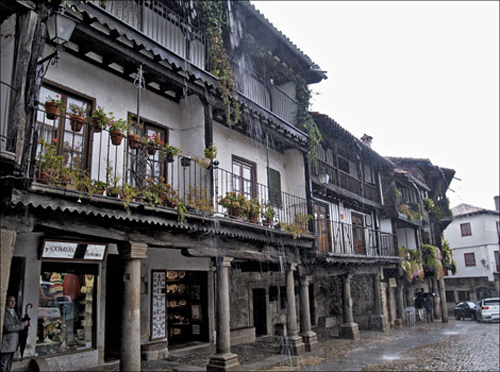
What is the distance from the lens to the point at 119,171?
9344 millimetres

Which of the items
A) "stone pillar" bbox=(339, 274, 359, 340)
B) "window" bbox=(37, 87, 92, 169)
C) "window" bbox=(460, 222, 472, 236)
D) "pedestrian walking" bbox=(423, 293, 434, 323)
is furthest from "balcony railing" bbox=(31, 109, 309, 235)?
"window" bbox=(460, 222, 472, 236)

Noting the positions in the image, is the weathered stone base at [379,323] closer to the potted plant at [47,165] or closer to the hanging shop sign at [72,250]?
the hanging shop sign at [72,250]

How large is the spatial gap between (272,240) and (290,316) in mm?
2501

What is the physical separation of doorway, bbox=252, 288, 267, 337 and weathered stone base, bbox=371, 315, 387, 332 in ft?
20.5

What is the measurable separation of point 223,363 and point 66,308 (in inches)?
144

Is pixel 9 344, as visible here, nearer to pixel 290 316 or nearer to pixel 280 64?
pixel 290 316

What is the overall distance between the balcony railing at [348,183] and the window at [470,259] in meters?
24.8

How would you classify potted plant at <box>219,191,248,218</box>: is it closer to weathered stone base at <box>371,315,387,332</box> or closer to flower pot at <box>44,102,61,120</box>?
flower pot at <box>44,102,61,120</box>

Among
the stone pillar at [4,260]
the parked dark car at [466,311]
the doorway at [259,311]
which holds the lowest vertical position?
the parked dark car at [466,311]

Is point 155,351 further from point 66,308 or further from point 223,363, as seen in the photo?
point 66,308

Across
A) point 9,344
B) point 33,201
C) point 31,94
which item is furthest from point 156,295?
point 31,94

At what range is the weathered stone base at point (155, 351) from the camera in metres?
10.7

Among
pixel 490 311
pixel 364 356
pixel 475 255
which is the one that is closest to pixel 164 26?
pixel 364 356

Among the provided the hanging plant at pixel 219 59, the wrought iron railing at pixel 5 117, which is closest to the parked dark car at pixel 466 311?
the hanging plant at pixel 219 59
